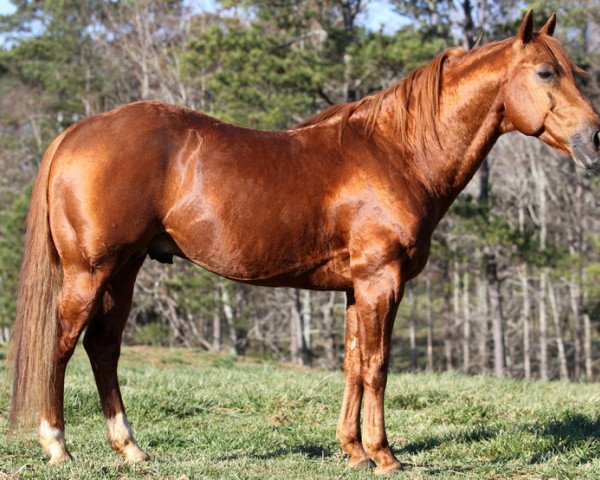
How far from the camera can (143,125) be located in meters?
4.36

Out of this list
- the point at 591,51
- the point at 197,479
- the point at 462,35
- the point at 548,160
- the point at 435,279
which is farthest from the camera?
the point at 435,279

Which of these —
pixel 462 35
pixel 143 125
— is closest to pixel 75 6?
pixel 462 35

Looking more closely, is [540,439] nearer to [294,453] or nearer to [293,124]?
[294,453]

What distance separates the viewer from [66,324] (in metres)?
4.31

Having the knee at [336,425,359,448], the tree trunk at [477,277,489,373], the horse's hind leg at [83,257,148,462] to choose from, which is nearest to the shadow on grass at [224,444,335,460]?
the knee at [336,425,359,448]

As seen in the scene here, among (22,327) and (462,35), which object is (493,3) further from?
(22,327)

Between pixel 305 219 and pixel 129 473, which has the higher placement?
pixel 305 219

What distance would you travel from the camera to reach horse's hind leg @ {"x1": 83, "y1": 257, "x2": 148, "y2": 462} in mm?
4566

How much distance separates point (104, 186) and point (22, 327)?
924 millimetres

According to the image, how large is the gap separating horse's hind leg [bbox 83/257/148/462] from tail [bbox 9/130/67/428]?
0.37 m

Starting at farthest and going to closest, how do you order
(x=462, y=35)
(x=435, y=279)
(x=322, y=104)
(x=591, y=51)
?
(x=435, y=279)
(x=591, y=51)
(x=322, y=104)
(x=462, y=35)

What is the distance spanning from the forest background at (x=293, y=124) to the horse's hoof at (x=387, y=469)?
11.4 m

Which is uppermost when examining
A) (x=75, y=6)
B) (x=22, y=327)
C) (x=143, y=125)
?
(x=75, y=6)

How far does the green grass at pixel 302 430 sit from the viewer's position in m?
4.38
